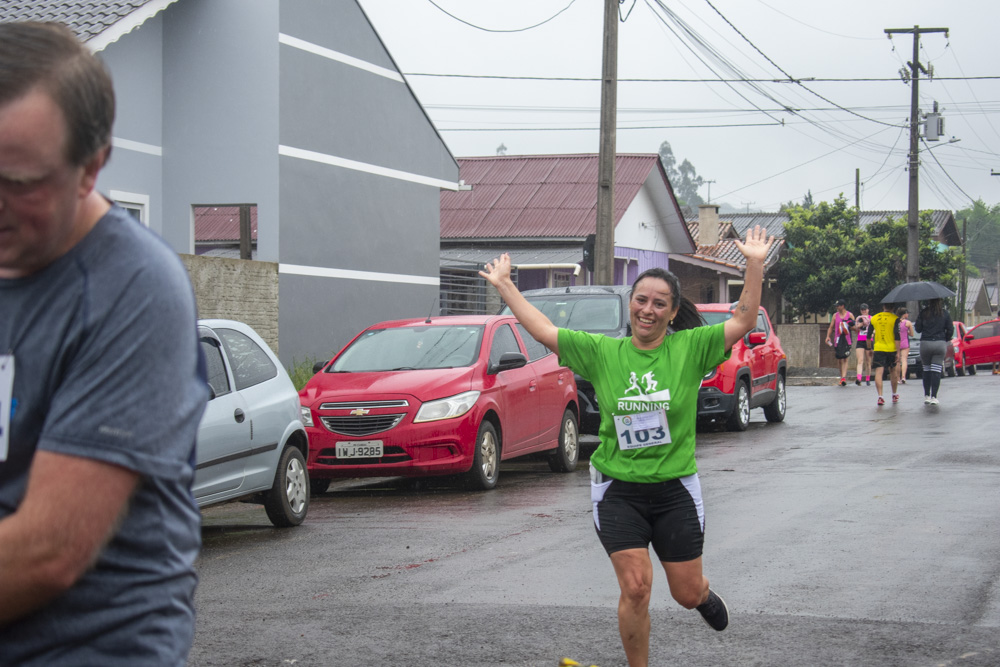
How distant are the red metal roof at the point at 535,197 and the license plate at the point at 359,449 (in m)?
22.9

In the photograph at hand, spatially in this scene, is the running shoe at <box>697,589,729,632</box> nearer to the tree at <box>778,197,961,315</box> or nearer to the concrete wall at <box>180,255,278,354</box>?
the concrete wall at <box>180,255,278,354</box>

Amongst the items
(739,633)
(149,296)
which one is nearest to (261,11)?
(739,633)

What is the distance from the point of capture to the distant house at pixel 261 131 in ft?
63.3

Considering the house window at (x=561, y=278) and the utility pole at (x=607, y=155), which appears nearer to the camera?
the utility pole at (x=607, y=155)

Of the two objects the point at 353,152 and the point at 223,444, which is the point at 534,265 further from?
the point at 223,444

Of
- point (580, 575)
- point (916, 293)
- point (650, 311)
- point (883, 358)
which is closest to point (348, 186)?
point (883, 358)

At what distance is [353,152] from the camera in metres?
22.2

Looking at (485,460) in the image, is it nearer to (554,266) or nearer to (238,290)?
(238,290)

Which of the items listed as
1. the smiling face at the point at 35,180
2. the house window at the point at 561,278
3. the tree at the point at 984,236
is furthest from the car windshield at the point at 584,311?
the tree at the point at 984,236

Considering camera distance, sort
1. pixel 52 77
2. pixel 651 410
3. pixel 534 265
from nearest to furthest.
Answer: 1. pixel 52 77
2. pixel 651 410
3. pixel 534 265

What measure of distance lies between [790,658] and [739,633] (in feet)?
1.66

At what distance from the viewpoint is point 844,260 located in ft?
147

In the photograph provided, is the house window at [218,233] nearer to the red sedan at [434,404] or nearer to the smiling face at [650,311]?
the red sedan at [434,404]

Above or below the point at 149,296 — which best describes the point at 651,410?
below
